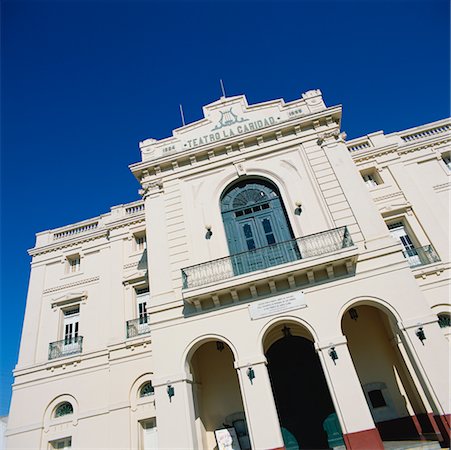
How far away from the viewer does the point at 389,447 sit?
797cm

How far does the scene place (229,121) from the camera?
13.1 metres

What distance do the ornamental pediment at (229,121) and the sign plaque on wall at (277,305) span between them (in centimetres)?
630

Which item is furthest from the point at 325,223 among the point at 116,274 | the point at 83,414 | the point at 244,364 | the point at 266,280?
the point at 83,414

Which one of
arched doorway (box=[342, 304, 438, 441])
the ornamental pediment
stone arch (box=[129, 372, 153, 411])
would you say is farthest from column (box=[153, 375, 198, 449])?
the ornamental pediment

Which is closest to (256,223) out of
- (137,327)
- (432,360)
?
(432,360)

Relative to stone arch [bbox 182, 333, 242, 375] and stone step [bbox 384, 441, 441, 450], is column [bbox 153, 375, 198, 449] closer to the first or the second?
stone arch [bbox 182, 333, 242, 375]

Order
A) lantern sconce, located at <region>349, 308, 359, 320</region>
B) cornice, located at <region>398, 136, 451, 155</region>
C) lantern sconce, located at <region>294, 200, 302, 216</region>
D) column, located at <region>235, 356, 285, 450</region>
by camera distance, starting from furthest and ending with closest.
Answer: cornice, located at <region>398, 136, 451, 155</region>, lantern sconce, located at <region>349, 308, 359, 320</region>, lantern sconce, located at <region>294, 200, 302, 216</region>, column, located at <region>235, 356, 285, 450</region>

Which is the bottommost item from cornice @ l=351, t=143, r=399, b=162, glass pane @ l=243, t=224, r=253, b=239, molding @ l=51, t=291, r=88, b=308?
glass pane @ l=243, t=224, r=253, b=239

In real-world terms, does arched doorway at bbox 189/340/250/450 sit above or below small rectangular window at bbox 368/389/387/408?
above

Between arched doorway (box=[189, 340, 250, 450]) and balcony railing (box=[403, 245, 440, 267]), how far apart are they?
27.3 feet

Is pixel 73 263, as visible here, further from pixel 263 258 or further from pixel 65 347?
pixel 263 258

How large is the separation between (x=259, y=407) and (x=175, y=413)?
2255 mm

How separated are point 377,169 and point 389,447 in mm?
11377

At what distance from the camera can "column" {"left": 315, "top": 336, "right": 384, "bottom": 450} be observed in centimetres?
734
